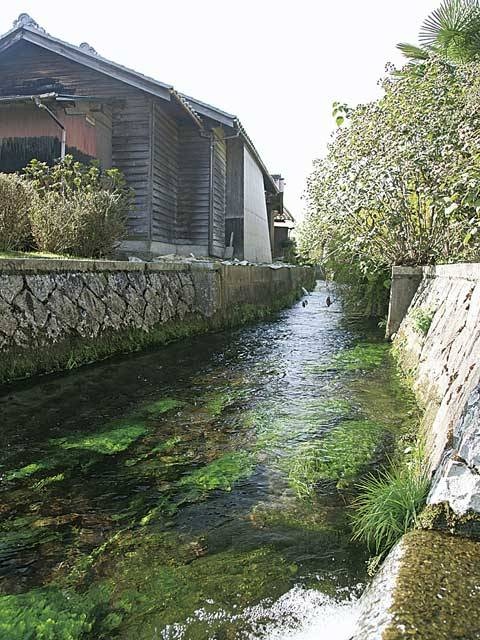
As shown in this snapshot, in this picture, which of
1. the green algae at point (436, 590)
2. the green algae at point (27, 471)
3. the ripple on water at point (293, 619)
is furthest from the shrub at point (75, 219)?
the green algae at point (436, 590)

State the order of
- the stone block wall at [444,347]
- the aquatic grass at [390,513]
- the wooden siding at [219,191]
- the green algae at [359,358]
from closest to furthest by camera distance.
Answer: the aquatic grass at [390,513]
the stone block wall at [444,347]
the green algae at [359,358]
the wooden siding at [219,191]

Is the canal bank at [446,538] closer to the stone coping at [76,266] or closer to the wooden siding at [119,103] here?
the stone coping at [76,266]

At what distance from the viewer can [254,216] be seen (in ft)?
60.2


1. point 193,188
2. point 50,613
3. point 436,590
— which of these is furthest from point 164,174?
point 436,590

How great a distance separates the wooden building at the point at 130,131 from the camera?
11844 mm

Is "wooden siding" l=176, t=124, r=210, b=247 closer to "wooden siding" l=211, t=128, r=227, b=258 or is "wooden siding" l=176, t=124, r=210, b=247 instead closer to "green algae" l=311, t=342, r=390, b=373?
"wooden siding" l=211, t=128, r=227, b=258

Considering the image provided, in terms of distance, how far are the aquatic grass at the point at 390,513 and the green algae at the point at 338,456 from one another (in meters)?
0.50

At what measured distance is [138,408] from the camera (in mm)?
4980

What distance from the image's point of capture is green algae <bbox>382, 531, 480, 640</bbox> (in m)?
1.58

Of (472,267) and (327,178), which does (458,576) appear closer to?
(472,267)

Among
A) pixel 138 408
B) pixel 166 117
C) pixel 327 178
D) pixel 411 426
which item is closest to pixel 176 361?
pixel 138 408

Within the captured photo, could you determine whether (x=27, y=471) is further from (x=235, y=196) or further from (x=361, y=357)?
(x=235, y=196)

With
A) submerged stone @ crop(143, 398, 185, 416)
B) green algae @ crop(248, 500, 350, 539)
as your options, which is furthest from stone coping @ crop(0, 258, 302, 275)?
green algae @ crop(248, 500, 350, 539)

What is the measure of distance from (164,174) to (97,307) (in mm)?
7376
